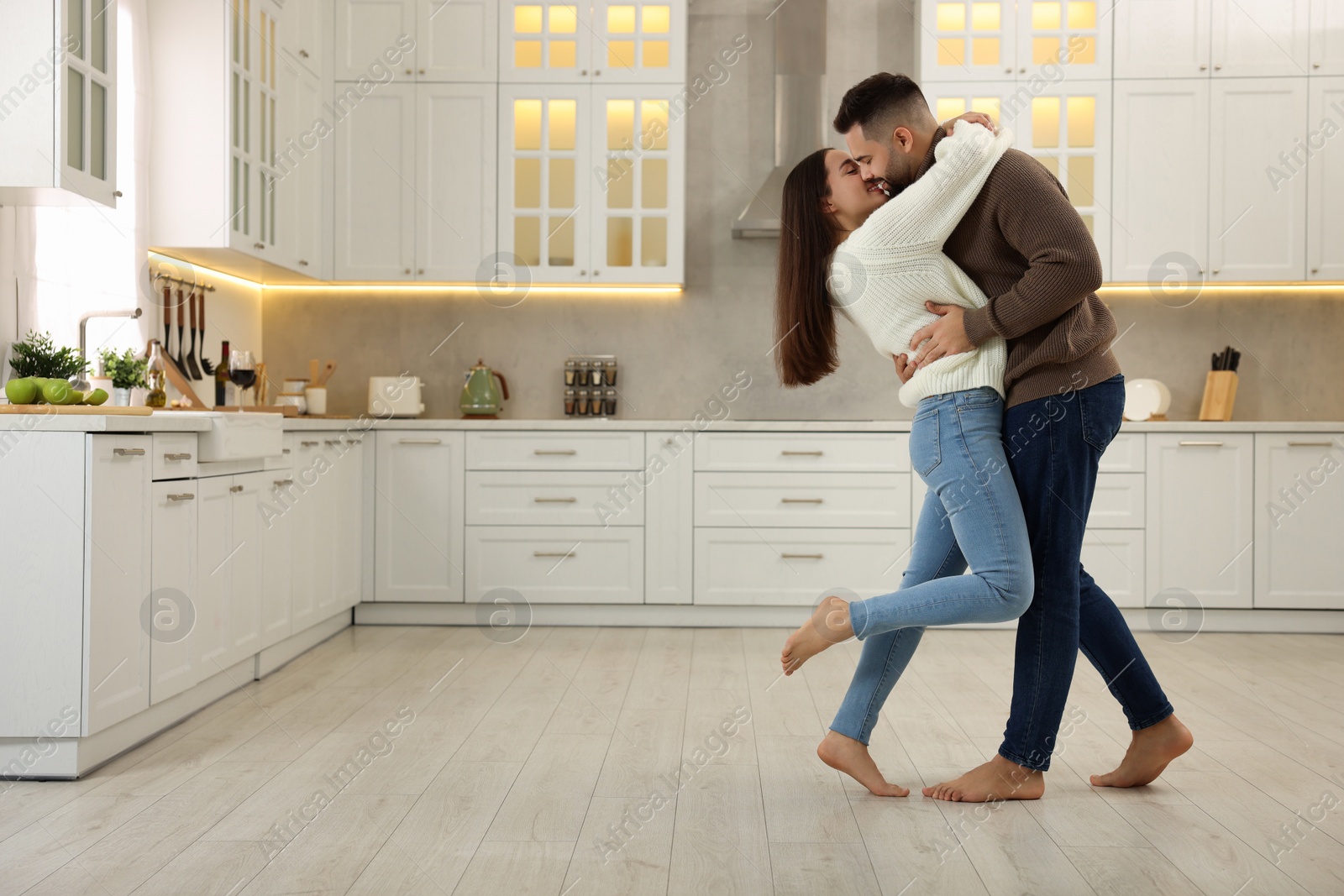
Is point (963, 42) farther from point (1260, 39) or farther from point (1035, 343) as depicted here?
point (1035, 343)

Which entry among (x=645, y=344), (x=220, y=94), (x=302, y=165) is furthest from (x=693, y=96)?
(x=220, y=94)

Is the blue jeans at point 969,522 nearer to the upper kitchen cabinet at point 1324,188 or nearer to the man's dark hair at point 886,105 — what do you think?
the man's dark hair at point 886,105

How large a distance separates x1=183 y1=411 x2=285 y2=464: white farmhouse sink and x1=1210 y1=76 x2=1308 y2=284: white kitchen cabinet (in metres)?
3.43

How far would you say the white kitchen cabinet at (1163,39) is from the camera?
402cm

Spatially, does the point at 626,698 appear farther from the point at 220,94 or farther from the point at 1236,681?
the point at 220,94

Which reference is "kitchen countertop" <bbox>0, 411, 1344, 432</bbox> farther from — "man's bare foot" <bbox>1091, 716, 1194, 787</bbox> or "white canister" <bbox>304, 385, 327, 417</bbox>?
"man's bare foot" <bbox>1091, 716, 1194, 787</bbox>

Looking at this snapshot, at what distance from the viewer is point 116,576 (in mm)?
2199

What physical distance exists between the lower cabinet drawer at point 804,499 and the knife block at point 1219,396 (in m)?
1.42

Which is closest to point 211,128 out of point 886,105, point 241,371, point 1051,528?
point 241,371

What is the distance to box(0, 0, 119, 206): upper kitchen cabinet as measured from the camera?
2.40 metres

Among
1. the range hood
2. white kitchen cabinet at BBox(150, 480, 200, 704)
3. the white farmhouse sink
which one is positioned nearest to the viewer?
white kitchen cabinet at BBox(150, 480, 200, 704)

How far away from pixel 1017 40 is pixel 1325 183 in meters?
1.33

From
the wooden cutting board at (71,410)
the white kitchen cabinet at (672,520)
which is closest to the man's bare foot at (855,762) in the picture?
the wooden cutting board at (71,410)

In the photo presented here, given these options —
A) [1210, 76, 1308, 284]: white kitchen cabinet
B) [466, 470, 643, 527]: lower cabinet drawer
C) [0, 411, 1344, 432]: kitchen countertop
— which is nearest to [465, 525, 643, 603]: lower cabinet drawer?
[466, 470, 643, 527]: lower cabinet drawer
